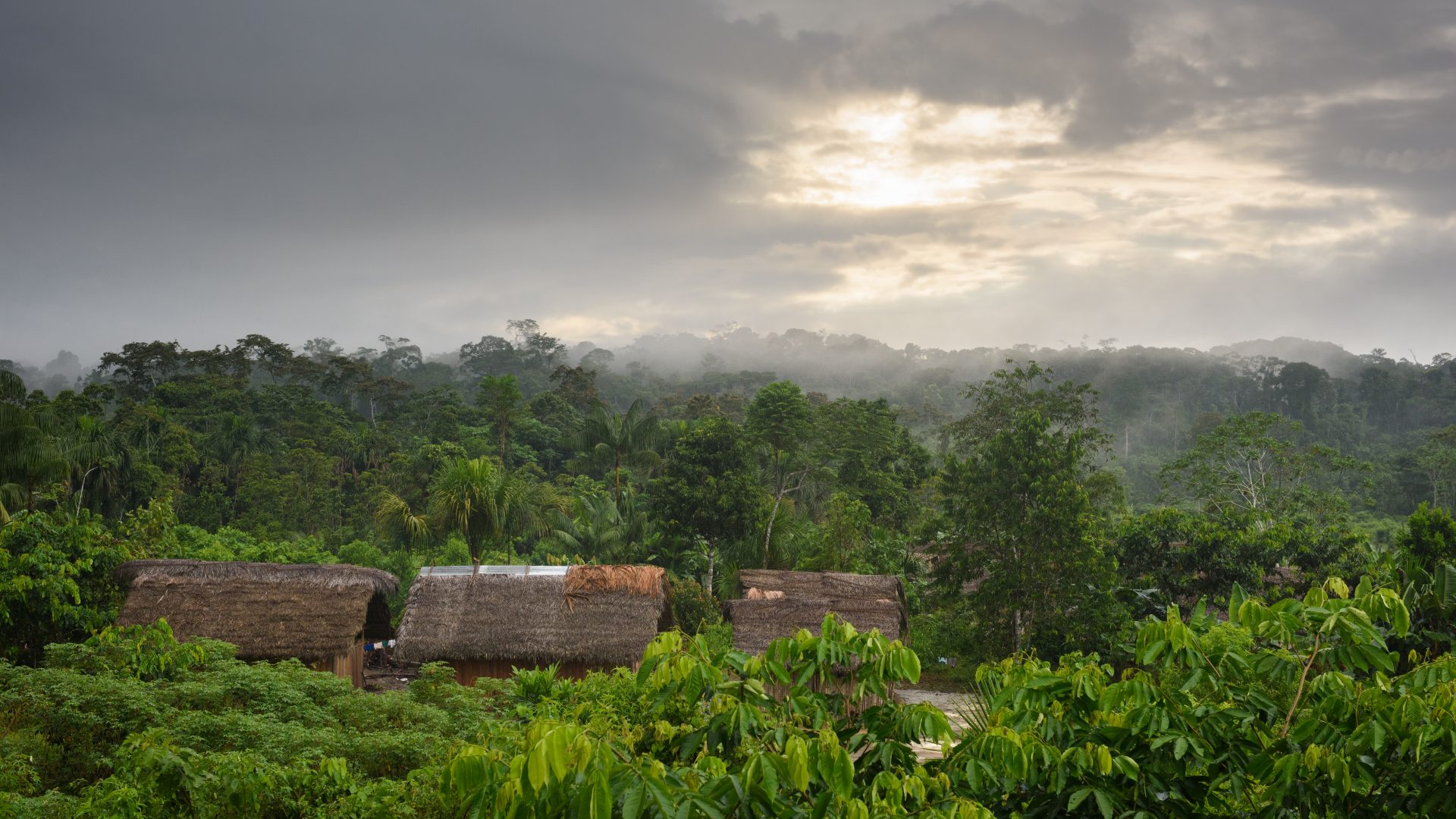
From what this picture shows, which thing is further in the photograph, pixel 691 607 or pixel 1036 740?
pixel 691 607

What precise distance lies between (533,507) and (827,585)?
6926mm

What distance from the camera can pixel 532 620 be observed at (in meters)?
11.9

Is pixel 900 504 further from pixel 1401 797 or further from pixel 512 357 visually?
pixel 512 357

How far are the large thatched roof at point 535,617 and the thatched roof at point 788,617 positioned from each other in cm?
133

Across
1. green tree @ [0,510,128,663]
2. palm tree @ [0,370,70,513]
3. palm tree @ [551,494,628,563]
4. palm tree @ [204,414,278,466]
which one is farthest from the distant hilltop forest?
green tree @ [0,510,128,663]

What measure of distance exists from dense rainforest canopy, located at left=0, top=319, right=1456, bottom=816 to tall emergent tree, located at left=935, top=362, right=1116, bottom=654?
50 mm

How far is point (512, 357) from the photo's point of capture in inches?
2249

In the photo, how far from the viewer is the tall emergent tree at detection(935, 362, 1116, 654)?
1330 centimetres

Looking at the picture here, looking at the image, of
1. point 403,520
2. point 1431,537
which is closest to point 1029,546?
point 1431,537

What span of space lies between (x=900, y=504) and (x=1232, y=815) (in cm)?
2087

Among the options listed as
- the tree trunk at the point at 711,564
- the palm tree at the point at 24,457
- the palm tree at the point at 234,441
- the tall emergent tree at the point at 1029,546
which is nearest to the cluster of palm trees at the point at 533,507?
the tree trunk at the point at 711,564

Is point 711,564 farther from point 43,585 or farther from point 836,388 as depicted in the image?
point 836,388

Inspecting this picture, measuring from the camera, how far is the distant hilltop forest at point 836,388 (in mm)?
32188

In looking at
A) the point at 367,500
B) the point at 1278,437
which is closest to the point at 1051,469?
the point at 367,500
